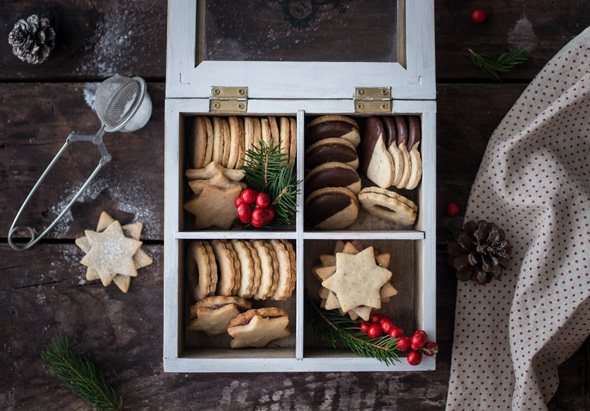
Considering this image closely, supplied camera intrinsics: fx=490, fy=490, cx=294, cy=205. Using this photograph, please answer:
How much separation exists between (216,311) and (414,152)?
2.11ft

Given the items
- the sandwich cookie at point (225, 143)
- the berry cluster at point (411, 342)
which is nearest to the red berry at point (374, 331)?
the berry cluster at point (411, 342)

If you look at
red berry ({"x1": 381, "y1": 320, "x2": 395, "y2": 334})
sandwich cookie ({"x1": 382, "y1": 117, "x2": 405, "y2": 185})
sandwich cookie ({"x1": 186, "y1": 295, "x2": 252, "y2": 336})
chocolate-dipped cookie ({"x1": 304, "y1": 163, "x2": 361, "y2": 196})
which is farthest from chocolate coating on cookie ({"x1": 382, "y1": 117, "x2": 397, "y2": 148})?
sandwich cookie ({"x1": 186, "y1": 295, "x2": 252, "y2": 336})

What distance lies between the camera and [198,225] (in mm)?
1306

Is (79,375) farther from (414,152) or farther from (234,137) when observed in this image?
(414,152)

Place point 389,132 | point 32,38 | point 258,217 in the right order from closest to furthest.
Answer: point 258,217 < point 389,132 < point 32,38

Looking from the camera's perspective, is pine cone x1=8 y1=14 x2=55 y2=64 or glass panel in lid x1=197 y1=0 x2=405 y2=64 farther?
pine cone x1=8 y1=14 x2=55 y2=64

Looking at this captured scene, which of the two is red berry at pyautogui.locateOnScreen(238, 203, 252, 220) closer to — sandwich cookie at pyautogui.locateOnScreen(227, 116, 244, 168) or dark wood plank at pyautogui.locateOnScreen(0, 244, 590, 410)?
sandwich cookie at pyautogui.locateOnScreen(227, 116, 244, 168)

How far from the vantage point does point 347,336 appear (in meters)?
1.26

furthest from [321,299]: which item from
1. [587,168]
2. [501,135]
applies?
[587,168]

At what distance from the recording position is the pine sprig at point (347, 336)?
120cm

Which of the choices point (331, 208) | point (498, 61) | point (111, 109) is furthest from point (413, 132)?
point (111, 109)

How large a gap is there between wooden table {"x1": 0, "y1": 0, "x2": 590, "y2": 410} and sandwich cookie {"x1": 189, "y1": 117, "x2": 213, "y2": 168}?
212 millimetres

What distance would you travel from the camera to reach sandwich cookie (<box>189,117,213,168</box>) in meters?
1.25

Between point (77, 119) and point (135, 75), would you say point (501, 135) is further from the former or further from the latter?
point (77, 119)
